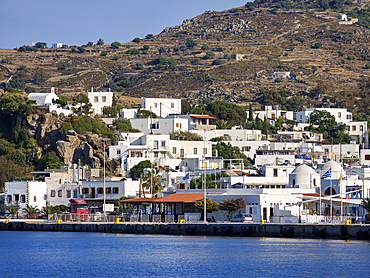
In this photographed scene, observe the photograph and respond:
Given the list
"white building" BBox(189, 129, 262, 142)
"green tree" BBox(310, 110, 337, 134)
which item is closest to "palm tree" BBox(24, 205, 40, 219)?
"white building" BBox(189, 129, 262, 142)

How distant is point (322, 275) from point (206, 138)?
3012 inches

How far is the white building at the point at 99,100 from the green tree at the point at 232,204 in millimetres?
64594

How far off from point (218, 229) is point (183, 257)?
1380 centimetres

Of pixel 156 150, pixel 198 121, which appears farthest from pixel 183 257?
pixel 198 121

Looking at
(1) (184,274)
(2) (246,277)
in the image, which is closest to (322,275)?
(2) (246,277)

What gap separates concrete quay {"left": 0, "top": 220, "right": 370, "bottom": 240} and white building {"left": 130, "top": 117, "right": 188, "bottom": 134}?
4263 cm

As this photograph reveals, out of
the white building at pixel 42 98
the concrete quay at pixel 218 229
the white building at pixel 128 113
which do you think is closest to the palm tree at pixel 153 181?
the concrete quay at pixel 218 229

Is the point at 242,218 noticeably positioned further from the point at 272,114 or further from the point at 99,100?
the point at 272,114

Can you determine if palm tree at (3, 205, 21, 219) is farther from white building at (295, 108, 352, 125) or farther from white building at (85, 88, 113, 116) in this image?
white building at (295, 108, 352, 125)

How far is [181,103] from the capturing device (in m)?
149

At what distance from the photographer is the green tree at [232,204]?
70812mm

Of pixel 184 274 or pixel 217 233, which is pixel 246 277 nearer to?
pixel 184 274

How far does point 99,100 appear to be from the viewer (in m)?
135

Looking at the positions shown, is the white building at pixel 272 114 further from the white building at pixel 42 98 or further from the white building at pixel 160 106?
the white building at pixel 42 98
